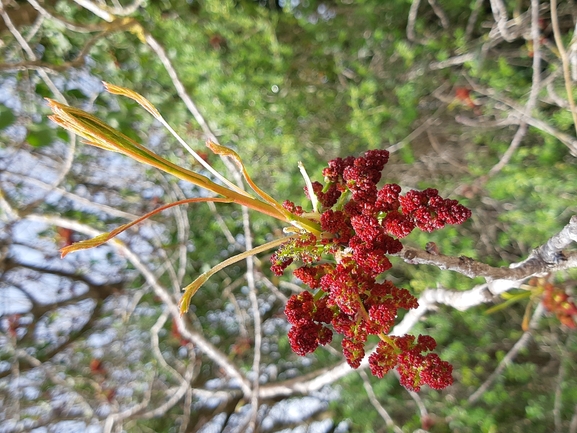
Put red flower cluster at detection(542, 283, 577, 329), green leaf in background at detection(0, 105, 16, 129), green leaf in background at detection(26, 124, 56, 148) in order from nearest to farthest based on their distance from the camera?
red flower cluster at detection(542, 283, 577, 329) < green leaf in background at detection(0, 105, 16, 129) < green leaf in background at detection(26, 124, 56, 148)

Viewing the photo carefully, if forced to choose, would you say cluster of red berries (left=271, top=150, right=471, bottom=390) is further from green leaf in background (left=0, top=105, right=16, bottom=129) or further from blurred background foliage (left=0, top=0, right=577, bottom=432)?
green leaf in background (left=0, top=105, right=16, bottom=129)

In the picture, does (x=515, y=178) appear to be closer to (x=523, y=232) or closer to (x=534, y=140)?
(x=523, y=232)

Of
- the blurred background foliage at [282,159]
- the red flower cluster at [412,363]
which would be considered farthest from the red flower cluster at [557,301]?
the red flower cluster at [412,363]

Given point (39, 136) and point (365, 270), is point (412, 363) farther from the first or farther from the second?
point (39, 136)

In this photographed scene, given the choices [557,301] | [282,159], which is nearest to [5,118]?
[282,159]

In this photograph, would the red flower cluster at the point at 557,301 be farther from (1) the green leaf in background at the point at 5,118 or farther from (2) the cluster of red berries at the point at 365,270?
(1) the green leaf in background at the point at 5,118

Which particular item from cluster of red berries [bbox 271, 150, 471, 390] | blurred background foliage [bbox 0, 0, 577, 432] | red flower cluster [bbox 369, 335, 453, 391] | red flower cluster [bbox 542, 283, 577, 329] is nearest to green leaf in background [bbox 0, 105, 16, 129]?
blurred background foliage [bbox 0, 0, 577, 432]

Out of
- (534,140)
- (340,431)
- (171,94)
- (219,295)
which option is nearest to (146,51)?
(171,94)
